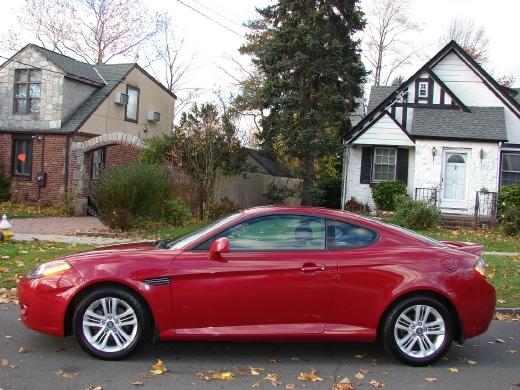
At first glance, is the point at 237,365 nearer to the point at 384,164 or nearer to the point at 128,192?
the point at 128,192

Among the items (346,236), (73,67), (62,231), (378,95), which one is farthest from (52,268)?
(378,95)

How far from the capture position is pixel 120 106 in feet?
82.2

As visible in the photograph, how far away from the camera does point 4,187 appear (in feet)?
72.8

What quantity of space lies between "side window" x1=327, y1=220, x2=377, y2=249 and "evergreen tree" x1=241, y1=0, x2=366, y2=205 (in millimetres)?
14940

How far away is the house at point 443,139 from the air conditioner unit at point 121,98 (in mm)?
10056

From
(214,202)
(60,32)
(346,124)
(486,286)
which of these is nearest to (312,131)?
(346,124)

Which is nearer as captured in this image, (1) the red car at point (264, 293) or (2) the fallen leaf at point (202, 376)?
(2) the fallen leaf at point (202, 376)

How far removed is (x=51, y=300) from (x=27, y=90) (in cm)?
1977

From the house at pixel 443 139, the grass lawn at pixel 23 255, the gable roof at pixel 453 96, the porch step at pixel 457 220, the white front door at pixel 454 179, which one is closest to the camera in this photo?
the grass lawn at pixel 23 255

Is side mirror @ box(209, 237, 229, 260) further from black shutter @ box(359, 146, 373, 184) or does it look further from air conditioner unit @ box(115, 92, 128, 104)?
air conditioner unit @ box(115, 92, 128, 104)

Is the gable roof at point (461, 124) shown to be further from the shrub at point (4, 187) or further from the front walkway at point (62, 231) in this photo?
the shrub at point (4, 187)

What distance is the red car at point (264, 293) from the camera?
5.12 metres

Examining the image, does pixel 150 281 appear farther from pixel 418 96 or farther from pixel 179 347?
pixel 418 96

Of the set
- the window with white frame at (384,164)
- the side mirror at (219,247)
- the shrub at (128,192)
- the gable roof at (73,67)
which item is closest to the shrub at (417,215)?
the window with white frame at (384,164)
